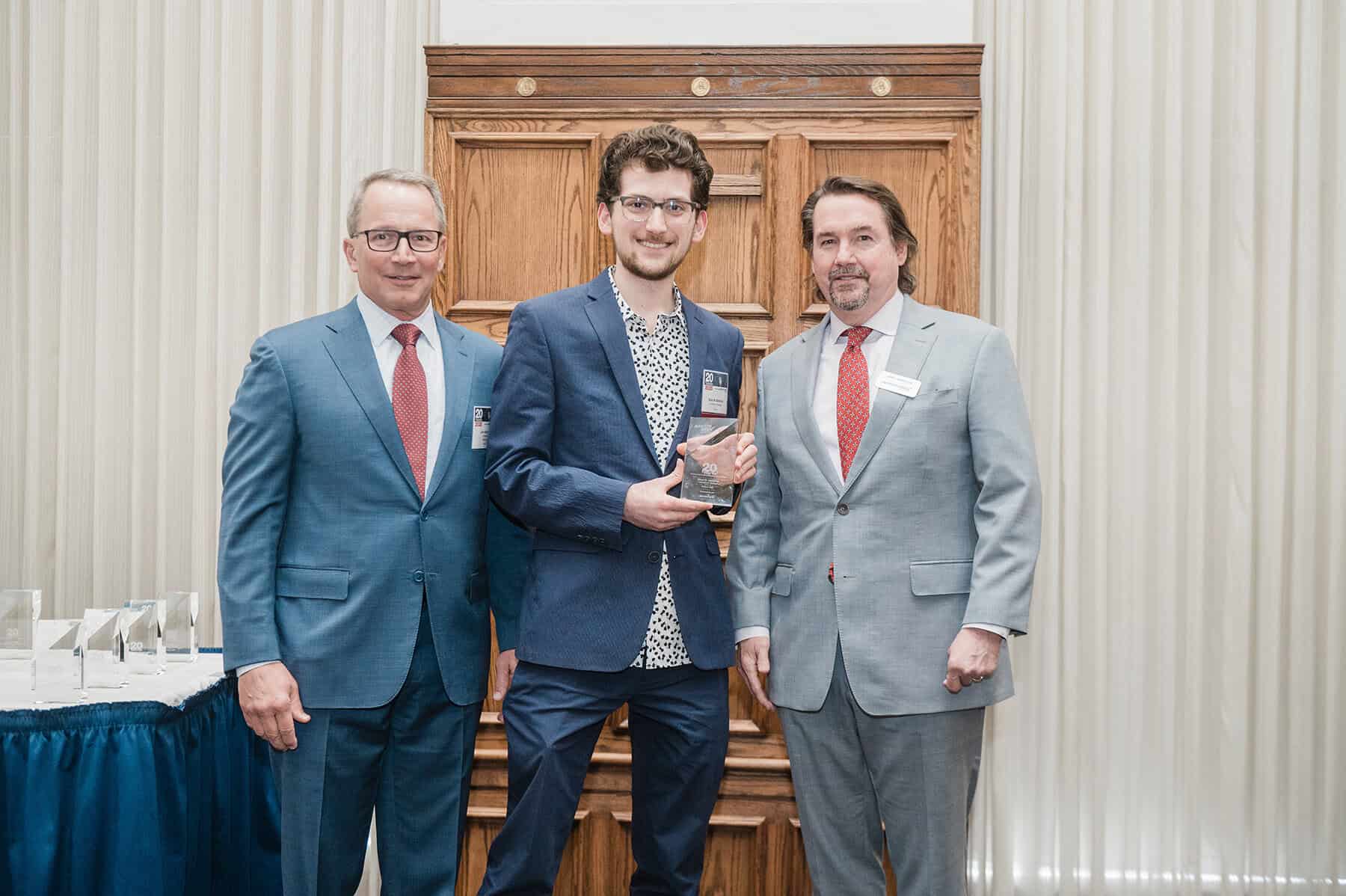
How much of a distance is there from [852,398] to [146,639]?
1.78m

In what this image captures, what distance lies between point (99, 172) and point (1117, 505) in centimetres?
373

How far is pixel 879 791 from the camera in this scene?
83.6 inches

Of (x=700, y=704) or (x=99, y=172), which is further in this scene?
(x=99, y=172)

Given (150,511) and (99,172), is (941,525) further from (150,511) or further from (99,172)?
Result: (99,172)

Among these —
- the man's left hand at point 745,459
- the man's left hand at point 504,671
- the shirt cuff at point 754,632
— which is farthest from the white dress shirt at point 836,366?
the man's left hand at point 504,671

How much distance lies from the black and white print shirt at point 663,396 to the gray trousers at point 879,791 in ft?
1.04

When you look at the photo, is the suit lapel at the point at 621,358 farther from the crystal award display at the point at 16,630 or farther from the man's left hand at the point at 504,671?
the crystal award display at the point at 16,630

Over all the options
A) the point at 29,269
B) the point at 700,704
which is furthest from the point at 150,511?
the point at 700,704

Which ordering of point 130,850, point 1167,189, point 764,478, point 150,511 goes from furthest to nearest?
point 150,511 → point 1167,189 → point 764,478 → point 130,850

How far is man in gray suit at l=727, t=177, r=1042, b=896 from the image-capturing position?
2053 millimetres

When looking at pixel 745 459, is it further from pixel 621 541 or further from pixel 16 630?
pixel 16 630

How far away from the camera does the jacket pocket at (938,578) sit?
2.06 m

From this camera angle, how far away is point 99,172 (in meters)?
3.58

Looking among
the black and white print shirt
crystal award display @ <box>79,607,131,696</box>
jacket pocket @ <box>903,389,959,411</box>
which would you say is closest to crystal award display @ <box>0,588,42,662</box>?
crystal award display @ <box>79,607,131,696</box>
